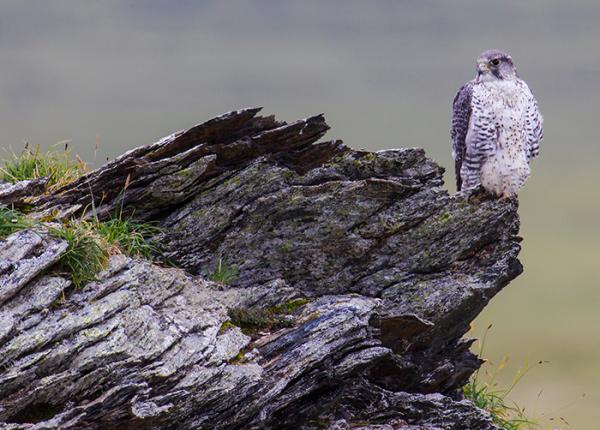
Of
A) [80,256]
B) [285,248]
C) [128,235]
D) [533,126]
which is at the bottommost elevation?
[80,256]

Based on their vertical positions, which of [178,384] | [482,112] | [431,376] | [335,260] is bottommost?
[178,384]

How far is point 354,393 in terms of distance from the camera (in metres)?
14.4

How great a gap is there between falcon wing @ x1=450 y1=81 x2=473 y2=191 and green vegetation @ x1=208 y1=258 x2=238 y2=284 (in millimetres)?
5515

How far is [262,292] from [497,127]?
19.2 ft

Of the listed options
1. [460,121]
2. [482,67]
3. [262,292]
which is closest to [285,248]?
[262,292]

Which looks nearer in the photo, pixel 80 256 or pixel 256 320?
pixel 80 256

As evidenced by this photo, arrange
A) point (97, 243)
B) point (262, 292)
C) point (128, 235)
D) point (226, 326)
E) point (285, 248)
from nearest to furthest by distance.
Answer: point (97, 243)
point (226, 326)
point (128, 235)
point (262, 292)
point (285, 248)

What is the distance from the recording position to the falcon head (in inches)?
675

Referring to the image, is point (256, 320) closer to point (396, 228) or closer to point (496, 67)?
point (396, 228)

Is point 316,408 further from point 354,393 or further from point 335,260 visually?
point 335,260

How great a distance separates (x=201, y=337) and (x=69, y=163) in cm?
506

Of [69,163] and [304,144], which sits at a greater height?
[304,144]

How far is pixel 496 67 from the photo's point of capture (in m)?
17.2

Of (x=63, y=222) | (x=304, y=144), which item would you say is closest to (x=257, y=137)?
(x=304, y=144)
